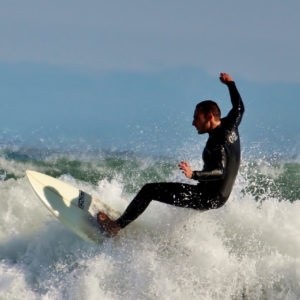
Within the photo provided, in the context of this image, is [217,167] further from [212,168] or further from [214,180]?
[214,180]

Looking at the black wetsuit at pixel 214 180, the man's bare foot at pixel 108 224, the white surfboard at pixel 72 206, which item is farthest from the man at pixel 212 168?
the white surfboard at pixel 72 206

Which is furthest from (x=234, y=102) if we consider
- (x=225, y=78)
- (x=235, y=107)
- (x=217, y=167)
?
(x=217, y=167)

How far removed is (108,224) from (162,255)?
88 centimetres

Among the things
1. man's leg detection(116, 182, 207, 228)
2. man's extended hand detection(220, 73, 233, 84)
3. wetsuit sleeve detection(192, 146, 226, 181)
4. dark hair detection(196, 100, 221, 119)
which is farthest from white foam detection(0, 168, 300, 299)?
man's extended hand detection(220, 73, 233, 84)

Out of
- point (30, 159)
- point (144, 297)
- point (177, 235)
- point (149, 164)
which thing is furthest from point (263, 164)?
point (144, 297)

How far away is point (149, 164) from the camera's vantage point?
48.7 feet

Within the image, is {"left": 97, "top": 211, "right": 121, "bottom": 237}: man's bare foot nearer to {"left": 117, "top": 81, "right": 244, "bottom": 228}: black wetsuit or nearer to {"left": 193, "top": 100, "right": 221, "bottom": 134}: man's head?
{"left": 117, "top": 81, "right": 244, "bottom": 228}: black wetsuit

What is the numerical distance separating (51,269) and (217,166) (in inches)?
115

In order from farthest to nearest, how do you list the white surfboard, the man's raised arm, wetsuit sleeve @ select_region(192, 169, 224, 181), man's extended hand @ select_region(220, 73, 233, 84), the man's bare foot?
the white surfboard, the man's bare foot, man's extended hand @ select_region(220, 73, 233, 84), the man's raised arm, wetsuit sleeve @ select_region(192, 169, 224, 181)

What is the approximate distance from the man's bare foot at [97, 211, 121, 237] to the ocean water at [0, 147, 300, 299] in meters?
0.14

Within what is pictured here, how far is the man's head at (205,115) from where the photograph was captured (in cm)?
618

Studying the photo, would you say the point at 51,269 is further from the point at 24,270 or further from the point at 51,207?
the point at 51,207

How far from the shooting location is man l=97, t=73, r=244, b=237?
6133 millimetres

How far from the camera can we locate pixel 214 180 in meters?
6.30
